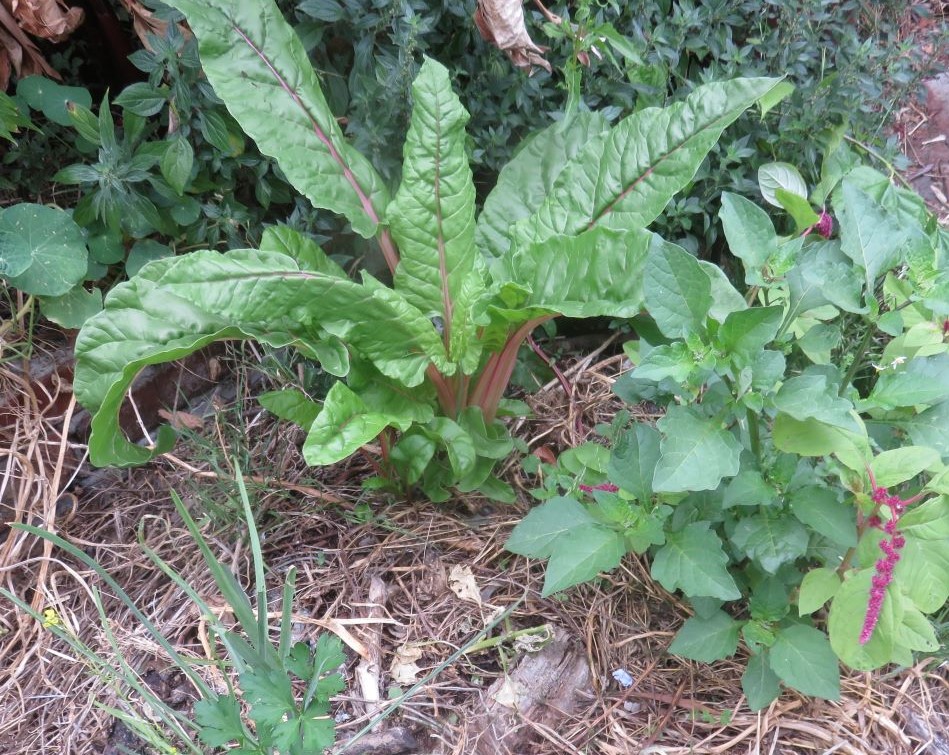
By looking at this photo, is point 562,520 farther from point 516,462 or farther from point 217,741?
point 217,741

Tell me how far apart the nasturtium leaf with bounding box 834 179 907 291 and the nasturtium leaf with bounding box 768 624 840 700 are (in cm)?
59

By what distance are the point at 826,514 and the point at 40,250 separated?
5.49ft

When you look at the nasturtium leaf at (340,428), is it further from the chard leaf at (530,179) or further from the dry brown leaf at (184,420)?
the dry brown leaf at (184,420)

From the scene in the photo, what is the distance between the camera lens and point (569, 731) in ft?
4.79

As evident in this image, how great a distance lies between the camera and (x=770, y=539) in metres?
1.33

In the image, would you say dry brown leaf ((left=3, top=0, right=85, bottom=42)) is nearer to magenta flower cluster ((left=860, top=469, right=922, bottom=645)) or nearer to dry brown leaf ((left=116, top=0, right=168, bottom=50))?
dry brown leaf ((left=116, top=0, right=168, bottom=50))

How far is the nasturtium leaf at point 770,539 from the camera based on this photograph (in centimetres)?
131

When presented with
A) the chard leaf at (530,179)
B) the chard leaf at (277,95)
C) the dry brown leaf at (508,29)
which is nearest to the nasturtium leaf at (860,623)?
the chard leaf at (530,179)

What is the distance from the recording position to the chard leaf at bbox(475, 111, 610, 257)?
1783mm

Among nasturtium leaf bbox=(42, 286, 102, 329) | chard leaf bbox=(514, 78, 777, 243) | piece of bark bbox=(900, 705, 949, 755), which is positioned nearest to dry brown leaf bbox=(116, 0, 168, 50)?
nasturtium leaf bbox=(42, 286, 102, 329)

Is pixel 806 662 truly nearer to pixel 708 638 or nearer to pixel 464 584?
pixel 708 638

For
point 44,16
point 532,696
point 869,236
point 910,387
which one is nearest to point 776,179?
point 869,236

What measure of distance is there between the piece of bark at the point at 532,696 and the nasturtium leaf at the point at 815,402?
0.64 m

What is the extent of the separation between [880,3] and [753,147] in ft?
2.03
